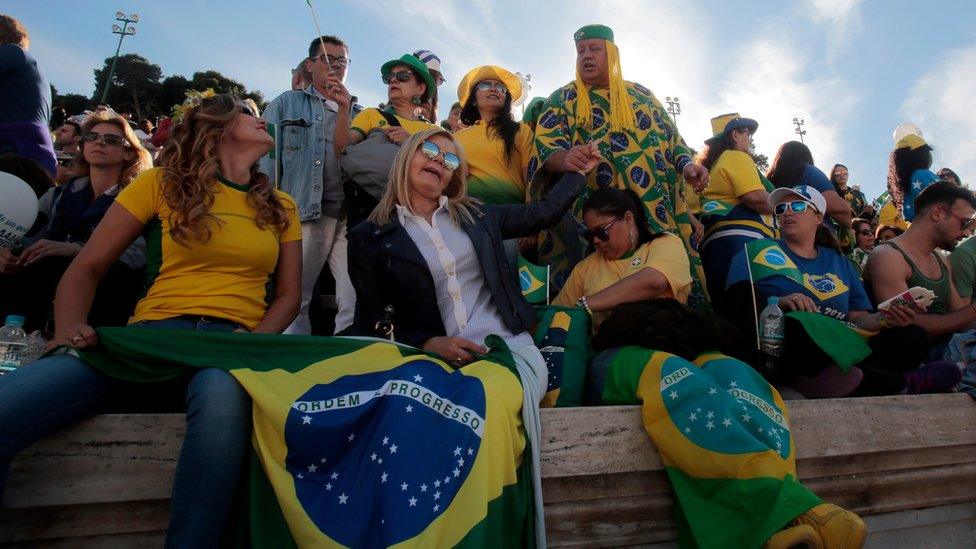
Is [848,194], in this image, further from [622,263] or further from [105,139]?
[105,139]

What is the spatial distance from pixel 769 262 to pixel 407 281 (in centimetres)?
212

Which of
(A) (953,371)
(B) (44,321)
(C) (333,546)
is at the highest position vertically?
(B) (44,321)

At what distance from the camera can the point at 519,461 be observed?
2199 mm

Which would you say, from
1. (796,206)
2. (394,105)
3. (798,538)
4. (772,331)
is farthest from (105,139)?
(796,206)

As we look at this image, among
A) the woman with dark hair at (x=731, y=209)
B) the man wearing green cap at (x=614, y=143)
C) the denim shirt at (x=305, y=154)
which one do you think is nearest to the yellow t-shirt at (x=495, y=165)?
the man wearing green cap at (x=614, y=143)

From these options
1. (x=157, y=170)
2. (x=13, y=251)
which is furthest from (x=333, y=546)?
(x=13, y=251)

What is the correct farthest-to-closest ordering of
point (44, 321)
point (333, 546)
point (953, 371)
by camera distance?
point (953, 371) → point (44, 321) → point (333, 546)

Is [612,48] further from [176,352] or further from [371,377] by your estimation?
[176,352]

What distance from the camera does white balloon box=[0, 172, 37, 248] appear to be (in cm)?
322

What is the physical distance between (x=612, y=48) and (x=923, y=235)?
2.42m

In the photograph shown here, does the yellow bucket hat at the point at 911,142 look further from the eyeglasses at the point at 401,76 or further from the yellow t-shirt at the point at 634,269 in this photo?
the eyeglasses at the point at 401,76

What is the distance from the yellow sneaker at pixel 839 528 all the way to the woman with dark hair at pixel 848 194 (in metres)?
7.11

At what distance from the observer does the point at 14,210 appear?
10.7 feet

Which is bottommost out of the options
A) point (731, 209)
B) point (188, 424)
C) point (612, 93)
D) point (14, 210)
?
point (188, 424)
